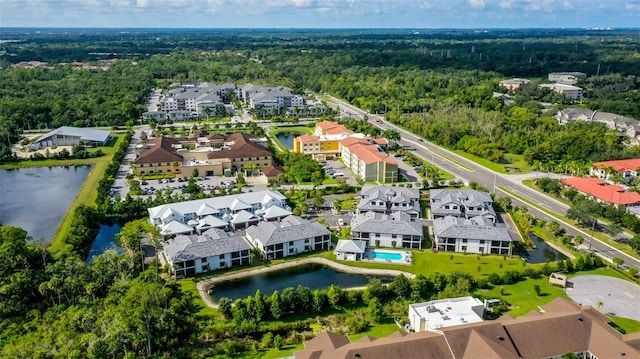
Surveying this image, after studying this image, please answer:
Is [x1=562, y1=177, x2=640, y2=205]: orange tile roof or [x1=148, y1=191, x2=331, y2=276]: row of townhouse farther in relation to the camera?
[x1=562, y1=177, x2=640, y2=205]: orange tile roof

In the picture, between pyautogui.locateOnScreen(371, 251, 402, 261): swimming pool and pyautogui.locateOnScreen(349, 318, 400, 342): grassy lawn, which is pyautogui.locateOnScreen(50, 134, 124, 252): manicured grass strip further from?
pyautogui.locateOnScreen(349, 318, 400, 342): grassy lawn

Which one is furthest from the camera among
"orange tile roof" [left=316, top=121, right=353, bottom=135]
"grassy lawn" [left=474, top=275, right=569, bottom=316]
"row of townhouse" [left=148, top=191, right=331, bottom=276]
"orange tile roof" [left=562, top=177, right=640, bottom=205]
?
"orange tile roof" [left=316, top=121, right=353, bottom=135]

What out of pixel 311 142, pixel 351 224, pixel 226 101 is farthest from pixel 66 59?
pixel 351 224

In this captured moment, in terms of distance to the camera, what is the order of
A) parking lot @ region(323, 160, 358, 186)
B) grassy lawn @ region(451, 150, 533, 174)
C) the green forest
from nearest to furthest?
1. the green forest
2. parking lot @ region(323, 160, 358, 186)
3. grassy lawn @ region(451, 150, 533, 174)

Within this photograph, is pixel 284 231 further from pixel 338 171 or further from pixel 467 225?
pixel 338 171

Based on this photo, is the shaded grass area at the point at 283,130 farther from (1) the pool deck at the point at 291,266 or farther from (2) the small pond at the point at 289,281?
(2) the small pond at the point at 289,281

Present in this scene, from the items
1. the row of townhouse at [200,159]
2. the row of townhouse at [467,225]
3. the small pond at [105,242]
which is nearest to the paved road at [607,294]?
the row of townhouse at [467,225]

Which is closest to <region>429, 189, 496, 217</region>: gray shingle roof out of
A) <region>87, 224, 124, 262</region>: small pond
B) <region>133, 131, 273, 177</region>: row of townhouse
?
<region>133, 131, 273, 177</region>: row of townhouse

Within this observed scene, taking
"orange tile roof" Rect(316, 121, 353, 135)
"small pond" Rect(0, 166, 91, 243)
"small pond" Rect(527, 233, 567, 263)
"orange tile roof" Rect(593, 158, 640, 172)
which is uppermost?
"orange tile roof" Rect(316, 121, 353, 135)
